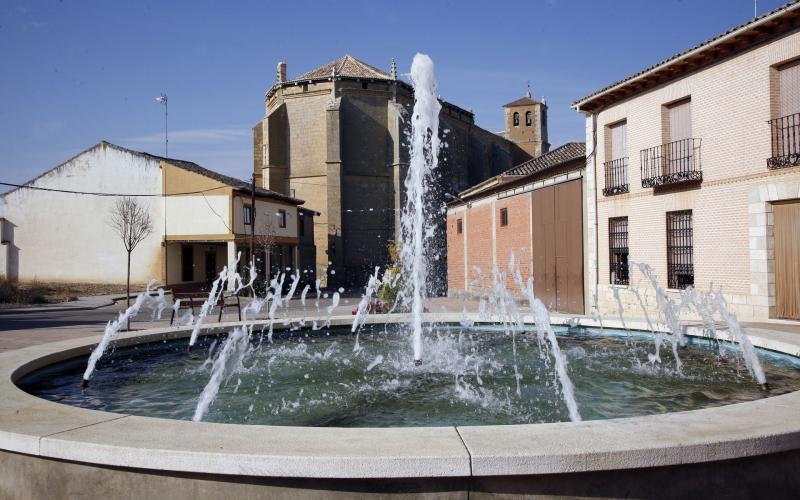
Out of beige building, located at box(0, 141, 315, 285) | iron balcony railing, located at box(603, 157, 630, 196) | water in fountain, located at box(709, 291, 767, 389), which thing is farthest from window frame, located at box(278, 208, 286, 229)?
water in fountain, located at box(709, 291, 767, 389)

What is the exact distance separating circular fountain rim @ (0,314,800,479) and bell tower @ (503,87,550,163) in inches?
2192

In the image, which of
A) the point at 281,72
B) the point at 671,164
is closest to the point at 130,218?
the point at 281,72

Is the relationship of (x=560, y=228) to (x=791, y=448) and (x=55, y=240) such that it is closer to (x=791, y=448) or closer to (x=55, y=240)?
(x=791, y=448)

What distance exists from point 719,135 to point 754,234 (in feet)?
7.62

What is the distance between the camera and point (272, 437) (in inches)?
110

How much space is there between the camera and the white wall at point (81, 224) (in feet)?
94.1

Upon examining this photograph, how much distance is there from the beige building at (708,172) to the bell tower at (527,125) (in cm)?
4139

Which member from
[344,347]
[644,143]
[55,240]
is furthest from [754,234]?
[55,240]

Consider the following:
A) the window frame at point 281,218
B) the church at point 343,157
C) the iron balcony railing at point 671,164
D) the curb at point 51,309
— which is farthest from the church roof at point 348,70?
the iron balcony railing at point 671,164

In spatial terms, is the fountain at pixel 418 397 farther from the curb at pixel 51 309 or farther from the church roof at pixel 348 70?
the church roof at pixel 348 70

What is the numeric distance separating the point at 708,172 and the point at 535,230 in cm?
721

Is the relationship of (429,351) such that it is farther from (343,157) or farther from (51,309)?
(343,157)

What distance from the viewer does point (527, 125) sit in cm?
5741

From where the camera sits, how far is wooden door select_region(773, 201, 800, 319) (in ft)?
35.6
